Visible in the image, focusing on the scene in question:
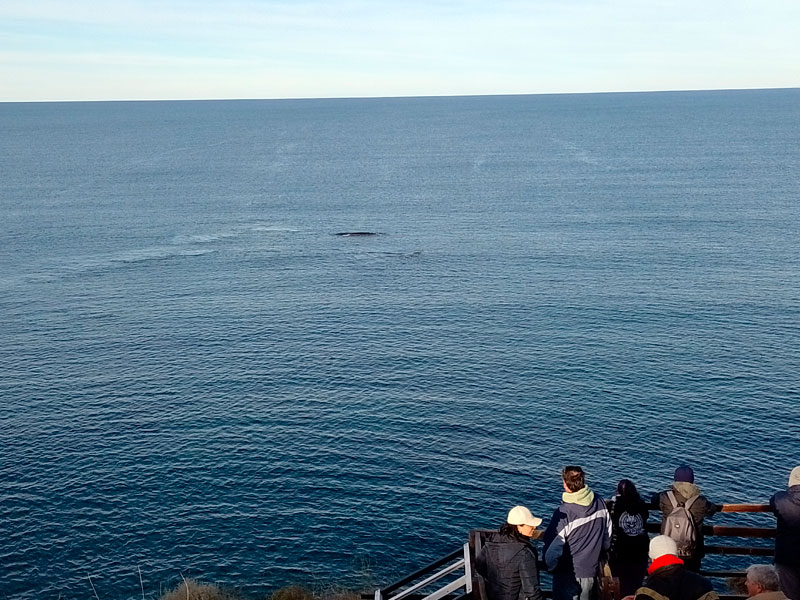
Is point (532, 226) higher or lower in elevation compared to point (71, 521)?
higher

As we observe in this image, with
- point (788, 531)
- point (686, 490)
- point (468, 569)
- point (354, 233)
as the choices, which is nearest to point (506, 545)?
point (468, 569)

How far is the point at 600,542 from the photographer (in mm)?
13305

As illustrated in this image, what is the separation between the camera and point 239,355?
7438cm

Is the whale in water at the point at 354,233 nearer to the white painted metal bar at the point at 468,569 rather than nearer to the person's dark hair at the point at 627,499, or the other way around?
the person's dark hair at the point at 627,499

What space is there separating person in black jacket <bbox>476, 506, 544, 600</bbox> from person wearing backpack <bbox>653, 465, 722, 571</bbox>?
8.56 feet

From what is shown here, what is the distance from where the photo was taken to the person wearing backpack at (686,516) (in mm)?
13578

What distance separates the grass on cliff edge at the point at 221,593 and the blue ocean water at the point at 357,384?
1.76 m

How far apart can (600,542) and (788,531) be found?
2.92 meters

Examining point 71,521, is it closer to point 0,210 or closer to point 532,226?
point 532,226

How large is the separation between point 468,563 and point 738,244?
4288 inches

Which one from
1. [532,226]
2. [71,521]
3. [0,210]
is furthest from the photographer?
[0,210]

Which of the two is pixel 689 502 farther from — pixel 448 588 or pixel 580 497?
pixel 448 588

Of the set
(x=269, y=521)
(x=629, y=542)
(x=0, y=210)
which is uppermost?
(x=0, y=210)

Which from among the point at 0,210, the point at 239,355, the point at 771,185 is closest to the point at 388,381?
the point at 239,355
